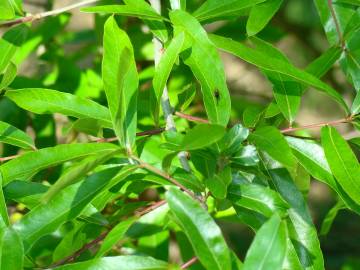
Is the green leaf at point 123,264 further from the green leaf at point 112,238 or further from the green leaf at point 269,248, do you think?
the green leaf at point 269,248

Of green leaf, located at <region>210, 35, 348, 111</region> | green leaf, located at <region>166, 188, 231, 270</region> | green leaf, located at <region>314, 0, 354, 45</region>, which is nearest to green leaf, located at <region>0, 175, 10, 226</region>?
green leaf, located at <region>166, 188, 231, 270</region>

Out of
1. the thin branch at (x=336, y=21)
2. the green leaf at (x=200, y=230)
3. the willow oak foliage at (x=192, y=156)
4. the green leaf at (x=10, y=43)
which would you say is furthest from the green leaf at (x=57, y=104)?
the thin branch at (x=336, y=21)

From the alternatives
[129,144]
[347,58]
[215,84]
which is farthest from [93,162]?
[347,58]

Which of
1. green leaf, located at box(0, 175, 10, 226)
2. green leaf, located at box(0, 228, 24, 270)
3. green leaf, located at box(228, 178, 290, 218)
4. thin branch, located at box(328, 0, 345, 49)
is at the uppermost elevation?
thin branch, located at box(328, 0, 345, 49)

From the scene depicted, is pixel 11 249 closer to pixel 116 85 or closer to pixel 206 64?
pixel 116 85

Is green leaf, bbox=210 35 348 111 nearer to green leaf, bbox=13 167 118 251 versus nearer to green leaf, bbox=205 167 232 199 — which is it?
green leaf, bbox=205 167 232 199

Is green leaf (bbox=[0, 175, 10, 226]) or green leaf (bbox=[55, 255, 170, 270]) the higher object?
green leaf (bbox=[0, 175, 10, 226])
